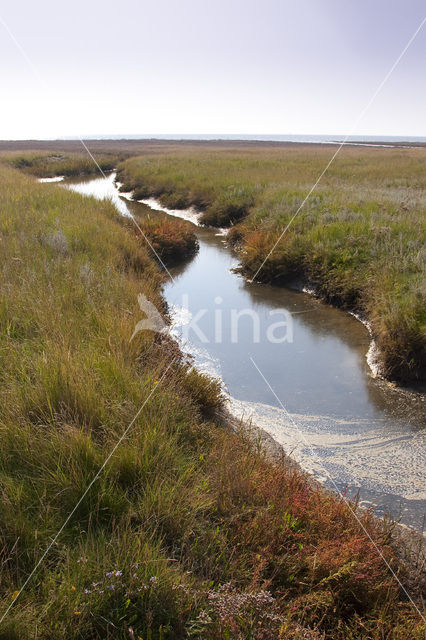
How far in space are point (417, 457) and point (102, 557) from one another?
3564 mm

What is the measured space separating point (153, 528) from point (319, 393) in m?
3.76

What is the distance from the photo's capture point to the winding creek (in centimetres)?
429

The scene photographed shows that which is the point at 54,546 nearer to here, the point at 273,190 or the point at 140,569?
the point at 140,569

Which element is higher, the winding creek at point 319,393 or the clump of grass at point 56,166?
the clump of grass at point 56,166

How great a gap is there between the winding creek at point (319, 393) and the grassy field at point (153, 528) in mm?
921

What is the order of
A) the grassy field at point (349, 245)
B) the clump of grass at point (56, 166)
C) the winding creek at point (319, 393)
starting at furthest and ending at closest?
1. the clump of grass at point (56, 166)
2. the grassy field at point (349, 245)
3. the winding creek at point (319, 393)

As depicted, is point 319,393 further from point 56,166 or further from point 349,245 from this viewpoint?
point 56,166

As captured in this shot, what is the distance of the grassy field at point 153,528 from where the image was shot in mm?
2041

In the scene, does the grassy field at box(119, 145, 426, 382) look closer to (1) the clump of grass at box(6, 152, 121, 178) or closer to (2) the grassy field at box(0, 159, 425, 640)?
(2) the grassy field at box(0, 159, 425, 640)

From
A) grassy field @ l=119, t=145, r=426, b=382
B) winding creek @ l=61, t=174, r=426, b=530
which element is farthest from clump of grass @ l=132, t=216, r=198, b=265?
winding creek @ l=61, t=174, r=426, b=530

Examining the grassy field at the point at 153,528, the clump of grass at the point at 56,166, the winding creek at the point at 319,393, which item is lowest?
the winding creek at the point at 319,393

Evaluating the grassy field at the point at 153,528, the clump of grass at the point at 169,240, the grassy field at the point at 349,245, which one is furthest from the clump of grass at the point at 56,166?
the grassy field at the point at 153,528

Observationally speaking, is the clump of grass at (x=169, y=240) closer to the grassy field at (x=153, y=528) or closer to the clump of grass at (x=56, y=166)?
the grassy field at (x=153, y=528)

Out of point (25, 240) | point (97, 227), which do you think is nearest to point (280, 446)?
point (25, 240)
